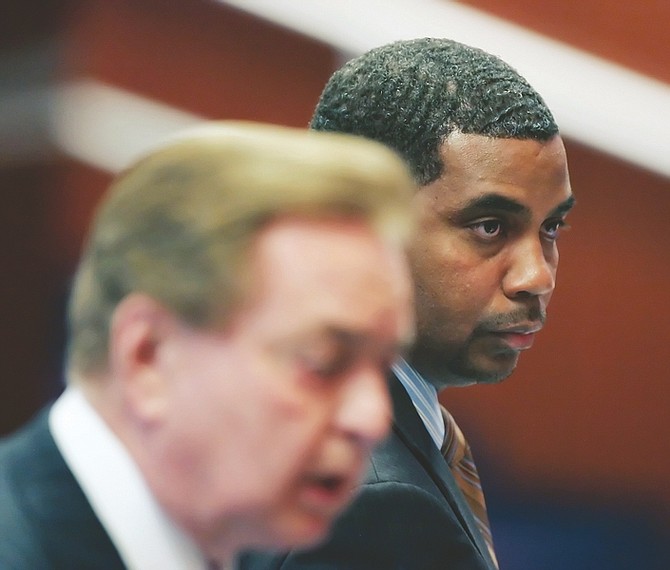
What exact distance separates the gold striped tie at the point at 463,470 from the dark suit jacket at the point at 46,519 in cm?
63

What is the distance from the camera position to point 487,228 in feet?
3.68

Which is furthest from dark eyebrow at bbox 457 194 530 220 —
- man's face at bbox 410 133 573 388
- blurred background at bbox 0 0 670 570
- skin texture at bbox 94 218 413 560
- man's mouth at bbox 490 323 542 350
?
blurred background at bbox 0 0 670 570

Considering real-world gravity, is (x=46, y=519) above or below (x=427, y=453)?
above

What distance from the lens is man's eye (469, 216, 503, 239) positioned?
1115 mm

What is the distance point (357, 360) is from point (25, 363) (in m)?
1.29

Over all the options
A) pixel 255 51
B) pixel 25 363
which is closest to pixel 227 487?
pixel 25 363

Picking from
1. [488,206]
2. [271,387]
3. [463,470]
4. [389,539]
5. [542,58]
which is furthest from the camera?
[542,58]

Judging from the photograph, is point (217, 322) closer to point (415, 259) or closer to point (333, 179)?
point (333, 179)

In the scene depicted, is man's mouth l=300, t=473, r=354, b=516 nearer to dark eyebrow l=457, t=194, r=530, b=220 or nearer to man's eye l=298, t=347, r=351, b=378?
man's eye l=298, t=347, r=351, b=378

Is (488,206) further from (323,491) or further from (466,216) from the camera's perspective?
(323,491)

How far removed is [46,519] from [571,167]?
173 cm

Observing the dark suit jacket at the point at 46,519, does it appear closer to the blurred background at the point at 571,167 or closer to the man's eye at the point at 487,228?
the man's eye at the point at 487,228

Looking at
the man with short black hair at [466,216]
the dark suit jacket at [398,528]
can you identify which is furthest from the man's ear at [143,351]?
the man with short black hair at [466,216]

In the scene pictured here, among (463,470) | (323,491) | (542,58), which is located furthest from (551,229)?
(542,58)
